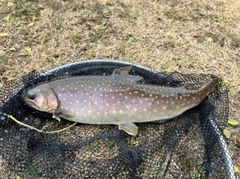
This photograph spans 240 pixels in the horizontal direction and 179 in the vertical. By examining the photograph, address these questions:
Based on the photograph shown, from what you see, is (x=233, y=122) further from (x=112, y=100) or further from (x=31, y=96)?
(x=31, y=96)

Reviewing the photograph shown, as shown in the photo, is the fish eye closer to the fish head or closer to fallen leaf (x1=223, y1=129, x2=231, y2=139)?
the fish head

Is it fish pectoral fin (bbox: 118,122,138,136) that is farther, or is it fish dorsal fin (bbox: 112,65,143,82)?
fish dorsal fin (bbox: 112,65,143,82)

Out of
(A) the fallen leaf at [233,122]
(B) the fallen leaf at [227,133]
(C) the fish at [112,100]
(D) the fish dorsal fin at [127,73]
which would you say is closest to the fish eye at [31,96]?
(C) the fish at [112,100]

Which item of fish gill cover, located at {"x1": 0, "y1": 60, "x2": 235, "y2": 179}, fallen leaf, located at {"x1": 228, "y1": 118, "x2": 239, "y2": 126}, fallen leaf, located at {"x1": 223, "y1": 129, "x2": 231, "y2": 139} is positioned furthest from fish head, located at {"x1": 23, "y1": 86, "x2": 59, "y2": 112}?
fallen leaf, located at {"x1": 228, "y1": 118, "x2": 239, "y2": 126}

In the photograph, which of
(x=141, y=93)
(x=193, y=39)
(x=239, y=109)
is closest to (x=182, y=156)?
(x=141, y=93)

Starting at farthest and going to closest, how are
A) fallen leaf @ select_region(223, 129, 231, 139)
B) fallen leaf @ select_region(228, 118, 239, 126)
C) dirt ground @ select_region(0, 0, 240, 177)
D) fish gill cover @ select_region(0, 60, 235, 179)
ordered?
dirt ground @ select_region(0, 0, 240, 177) → fallen leaf @ select_region(228, 118, 239, 126) → fallen leaf @ select_region(223, 129, 231, 139) → fish gill cover @ select_region(0, 60, 235, 179)

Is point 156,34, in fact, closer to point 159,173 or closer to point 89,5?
point 89,5
